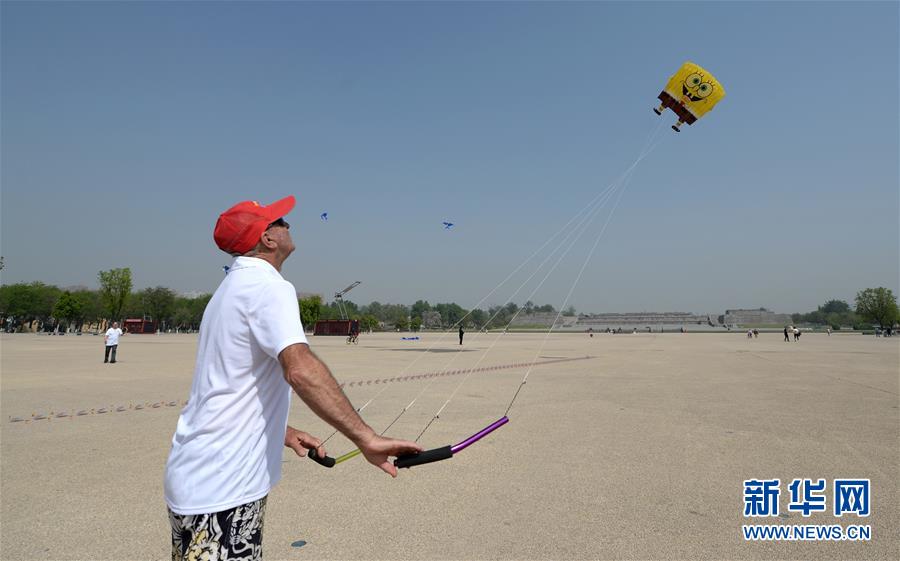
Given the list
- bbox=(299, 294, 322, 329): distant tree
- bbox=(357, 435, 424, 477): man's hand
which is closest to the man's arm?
bbox=(357, 435, 424, 477): man's hand

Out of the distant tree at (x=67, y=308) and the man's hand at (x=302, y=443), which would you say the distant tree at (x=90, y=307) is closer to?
the distant tree at (x=67, y=308)

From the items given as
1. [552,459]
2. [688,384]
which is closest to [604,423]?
[552,459]

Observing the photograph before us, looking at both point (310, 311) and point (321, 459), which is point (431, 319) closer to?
point (310, 311)

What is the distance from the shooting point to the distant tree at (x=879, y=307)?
345ft

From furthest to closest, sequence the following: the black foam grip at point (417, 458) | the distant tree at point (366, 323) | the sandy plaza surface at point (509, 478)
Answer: the distant tree at point (366, 323), the sandy plaza surface at point (509, 478), the black foam grip at point (417, 458)

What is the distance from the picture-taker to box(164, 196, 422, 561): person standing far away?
79.6 inches

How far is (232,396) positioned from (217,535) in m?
0.54

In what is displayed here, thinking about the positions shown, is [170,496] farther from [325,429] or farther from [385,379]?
[385,379]

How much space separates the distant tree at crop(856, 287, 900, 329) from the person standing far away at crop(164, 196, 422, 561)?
131188mm

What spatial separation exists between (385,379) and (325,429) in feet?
23.2

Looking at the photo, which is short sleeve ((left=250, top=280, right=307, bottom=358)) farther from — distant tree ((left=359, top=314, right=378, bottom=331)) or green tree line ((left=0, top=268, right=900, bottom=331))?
distant tree ((left=359, top=314, right=378, bottom=331))

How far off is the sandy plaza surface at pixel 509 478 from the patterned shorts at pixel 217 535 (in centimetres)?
210

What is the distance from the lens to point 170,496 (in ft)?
6.97

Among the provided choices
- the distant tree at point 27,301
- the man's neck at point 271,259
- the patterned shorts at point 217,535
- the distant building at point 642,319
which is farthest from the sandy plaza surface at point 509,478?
the distant building at point 642,319
